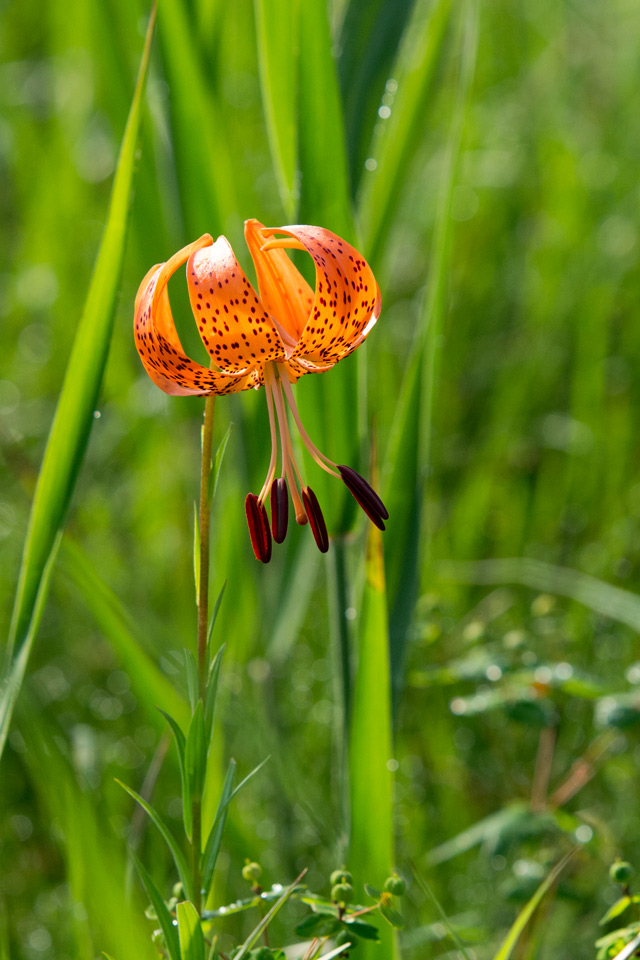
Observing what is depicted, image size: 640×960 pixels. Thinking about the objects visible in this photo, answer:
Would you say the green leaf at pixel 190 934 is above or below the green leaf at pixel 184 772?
below

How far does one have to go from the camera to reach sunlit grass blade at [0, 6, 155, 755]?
30.1 inches

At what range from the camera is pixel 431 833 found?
4.34 ft

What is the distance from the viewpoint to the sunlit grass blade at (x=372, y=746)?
79 cm

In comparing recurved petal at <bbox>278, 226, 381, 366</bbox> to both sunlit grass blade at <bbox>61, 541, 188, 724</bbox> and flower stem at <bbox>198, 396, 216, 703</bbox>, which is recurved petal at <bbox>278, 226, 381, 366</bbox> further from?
sunlit grass blade at <bbox>61, 541, 188, 724</bbox>

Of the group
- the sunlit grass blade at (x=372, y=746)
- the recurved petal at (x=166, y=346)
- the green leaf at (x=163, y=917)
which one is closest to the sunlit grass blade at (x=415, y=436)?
the sunlit grass blade at (x=372, y=746)

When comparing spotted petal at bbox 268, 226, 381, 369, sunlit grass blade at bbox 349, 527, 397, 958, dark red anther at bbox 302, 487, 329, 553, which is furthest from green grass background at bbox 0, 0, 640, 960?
spotted petal at bbox 268, 226, 381, 369

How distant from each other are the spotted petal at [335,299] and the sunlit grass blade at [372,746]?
0.70 feet

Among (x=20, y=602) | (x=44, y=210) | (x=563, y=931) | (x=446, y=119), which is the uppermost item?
(x=446, y=119)

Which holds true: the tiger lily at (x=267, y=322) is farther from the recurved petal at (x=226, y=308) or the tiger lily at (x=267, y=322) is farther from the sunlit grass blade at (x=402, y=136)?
the sunlit grass blade at (x=402, y=136)

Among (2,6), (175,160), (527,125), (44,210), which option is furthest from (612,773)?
(2,6)

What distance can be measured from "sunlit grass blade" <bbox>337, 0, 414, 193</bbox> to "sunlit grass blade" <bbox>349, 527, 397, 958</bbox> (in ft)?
1.70

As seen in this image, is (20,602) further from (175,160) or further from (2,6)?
(2,6)

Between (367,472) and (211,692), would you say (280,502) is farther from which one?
(367,472)

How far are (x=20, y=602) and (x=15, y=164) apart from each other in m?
1.83
